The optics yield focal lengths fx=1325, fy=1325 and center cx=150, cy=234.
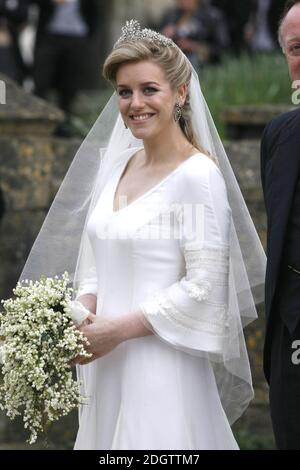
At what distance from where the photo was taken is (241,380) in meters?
5.18

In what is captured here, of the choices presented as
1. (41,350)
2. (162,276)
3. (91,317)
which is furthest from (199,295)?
(41,350)

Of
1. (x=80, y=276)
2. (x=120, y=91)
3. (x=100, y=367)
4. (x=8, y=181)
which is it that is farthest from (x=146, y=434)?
(x=8, y=181)

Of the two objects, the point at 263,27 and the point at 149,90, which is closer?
the point at 149,90

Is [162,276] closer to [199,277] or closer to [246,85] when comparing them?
[199,277]

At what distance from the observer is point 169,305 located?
4789mm

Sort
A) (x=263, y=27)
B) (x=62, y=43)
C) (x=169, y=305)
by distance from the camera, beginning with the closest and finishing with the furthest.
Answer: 1. (x=169, y=305)
2. (x=62, y=43)
3. (x=263, y=27)

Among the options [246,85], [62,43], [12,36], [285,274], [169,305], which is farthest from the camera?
[12,36]

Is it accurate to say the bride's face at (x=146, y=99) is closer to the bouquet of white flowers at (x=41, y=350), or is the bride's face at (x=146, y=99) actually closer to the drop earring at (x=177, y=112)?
the drop earring at (x=177, y=112)

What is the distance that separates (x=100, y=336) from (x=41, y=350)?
23cm

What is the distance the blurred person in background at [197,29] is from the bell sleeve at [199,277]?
216 inches

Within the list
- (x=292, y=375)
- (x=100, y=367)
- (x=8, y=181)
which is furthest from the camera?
(x=8, y=181)

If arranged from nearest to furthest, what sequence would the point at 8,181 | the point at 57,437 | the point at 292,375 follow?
the point at 292,375 < the point at 57,437 < the point at 8,181

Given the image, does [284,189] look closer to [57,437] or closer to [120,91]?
[120,91]

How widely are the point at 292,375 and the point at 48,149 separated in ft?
11.2
